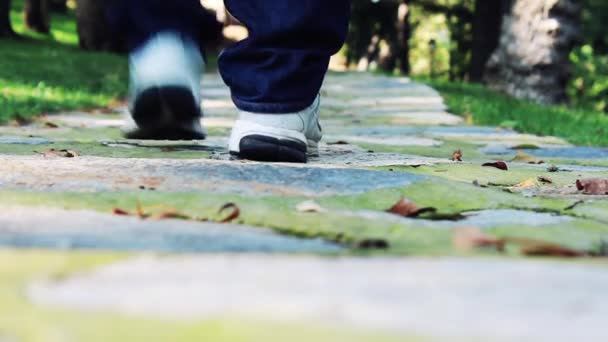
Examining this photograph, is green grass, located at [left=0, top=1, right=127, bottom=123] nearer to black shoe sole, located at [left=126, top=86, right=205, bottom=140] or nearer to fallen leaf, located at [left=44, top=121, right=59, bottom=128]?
fallen leaf, located at [left=44, top=121, right=59, bottom=128]

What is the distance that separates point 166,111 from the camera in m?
2.57

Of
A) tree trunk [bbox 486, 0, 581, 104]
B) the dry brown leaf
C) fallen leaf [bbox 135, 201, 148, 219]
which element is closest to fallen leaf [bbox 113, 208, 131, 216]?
fallen leaf [bbox 135, 201, 148, 219]

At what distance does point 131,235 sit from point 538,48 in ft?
28.0

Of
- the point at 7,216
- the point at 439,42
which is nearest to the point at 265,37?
the point at 7,216

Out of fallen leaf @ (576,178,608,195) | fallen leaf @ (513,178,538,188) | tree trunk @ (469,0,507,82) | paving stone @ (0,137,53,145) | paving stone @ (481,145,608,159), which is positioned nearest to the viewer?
fallen leaf @ (576,178,608,195)

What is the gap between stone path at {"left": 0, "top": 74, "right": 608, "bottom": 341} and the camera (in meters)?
0.81

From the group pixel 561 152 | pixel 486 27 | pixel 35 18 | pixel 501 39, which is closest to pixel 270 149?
pixel 561 152

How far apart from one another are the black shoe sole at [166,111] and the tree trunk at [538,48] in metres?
6.96

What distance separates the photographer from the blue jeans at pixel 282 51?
2293 millimetres

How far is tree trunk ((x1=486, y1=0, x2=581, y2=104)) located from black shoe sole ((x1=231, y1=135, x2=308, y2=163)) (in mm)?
7153

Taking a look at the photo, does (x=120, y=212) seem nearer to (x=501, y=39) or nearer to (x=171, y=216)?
(x=171, y=216)

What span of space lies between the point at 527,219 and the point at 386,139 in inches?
91.2

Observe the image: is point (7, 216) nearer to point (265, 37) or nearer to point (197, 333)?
point (197, 333)

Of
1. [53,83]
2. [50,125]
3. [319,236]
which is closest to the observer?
[319,236]
